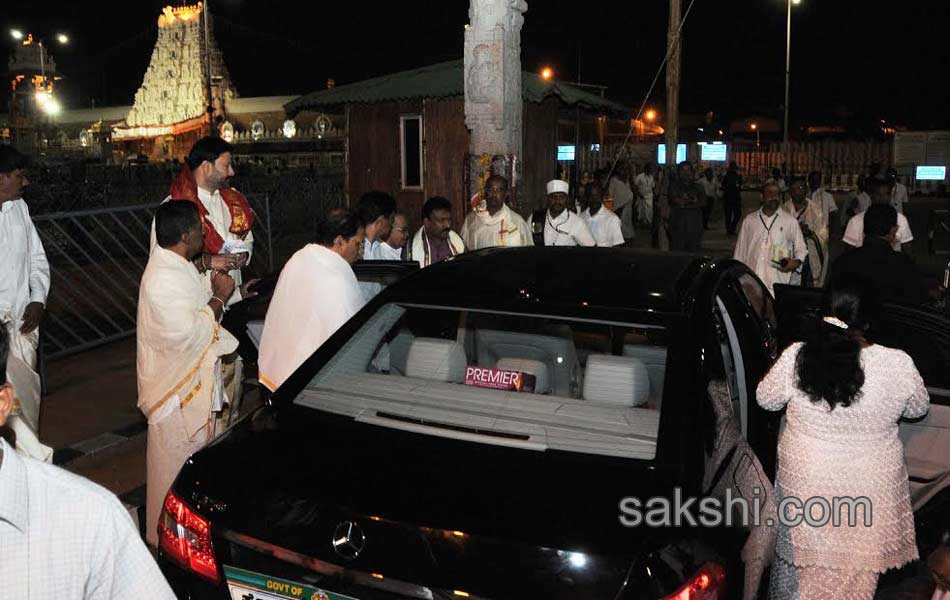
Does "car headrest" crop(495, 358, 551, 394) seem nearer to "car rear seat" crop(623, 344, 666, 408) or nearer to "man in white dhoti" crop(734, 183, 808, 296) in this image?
"car rear seat" crop(623, 344, 666, 408)

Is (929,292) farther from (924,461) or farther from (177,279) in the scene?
(177,279)

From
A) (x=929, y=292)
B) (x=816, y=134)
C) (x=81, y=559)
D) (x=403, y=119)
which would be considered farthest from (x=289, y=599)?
(x=816, y=134)

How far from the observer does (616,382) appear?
3.07 m

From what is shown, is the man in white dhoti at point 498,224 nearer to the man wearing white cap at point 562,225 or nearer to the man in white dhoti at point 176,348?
the man wearing white cap at point 562,225

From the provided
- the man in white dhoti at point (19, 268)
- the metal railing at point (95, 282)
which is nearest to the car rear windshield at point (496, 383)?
the man in white dhoti at point (19, 268)

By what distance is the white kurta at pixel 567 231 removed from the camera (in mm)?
8211

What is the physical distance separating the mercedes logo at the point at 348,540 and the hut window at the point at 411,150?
1325 centimetres

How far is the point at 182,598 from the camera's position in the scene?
2.58 m

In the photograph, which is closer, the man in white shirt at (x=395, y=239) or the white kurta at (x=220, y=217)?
the white kurta at (x=220, y=217)

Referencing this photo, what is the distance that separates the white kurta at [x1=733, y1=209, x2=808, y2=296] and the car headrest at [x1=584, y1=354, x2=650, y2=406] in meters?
5.11

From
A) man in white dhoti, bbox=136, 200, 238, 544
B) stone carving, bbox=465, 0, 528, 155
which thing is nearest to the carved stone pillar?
stone carving, bbox=465, 0, 528, 155

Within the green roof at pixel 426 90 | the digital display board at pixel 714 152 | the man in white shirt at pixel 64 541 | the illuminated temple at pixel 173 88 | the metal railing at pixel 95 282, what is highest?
the illuminated temple at pixel 173 88

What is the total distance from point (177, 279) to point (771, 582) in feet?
9.39

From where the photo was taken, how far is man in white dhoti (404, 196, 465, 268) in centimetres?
668
